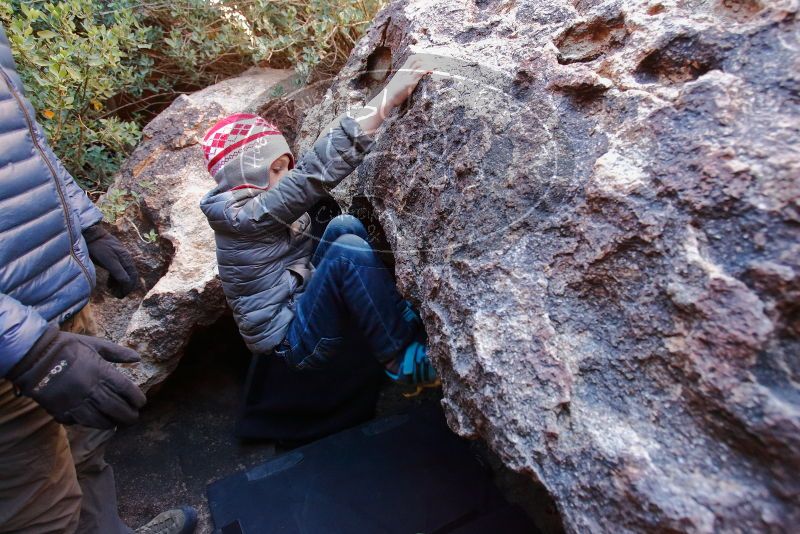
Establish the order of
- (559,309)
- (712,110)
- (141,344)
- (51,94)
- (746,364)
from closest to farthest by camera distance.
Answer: (746,364) < (712,110) < (559,309) < (141,344) < (51,94)

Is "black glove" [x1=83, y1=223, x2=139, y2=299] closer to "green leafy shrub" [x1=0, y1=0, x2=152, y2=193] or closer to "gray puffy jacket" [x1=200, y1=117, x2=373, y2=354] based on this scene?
"gray puffy jacket" [x1=200, y1=117, x2=373, y2=354]

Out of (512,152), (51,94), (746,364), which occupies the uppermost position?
(512,152)

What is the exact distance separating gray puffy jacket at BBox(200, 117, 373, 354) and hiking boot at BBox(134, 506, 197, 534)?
2.30 ft

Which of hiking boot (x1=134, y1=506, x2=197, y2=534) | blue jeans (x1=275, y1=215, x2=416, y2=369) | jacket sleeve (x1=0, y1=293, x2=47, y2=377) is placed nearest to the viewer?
jacket sleeve (x1=0, y1=293, x2=47, y2=377)

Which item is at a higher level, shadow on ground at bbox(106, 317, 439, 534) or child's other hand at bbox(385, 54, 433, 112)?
child's other hand at bbox(385, 54, 433, 112)

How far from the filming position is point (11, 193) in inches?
56.6

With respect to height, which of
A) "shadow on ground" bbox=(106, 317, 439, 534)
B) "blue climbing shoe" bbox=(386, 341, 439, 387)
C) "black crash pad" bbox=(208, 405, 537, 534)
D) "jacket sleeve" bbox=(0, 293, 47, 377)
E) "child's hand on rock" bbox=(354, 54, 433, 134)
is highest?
"child's hand on rock" bbox=(354, 54, 433, 134)

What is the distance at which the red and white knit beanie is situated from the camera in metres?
1.84

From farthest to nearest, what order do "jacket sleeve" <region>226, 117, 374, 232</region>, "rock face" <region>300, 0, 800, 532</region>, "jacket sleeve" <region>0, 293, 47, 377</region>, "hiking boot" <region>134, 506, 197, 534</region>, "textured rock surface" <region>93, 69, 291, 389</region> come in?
"textured rock surface" <region>93, 69, 291, 389</region> → "hiking boot" <region>134, 506, 197, 534</region> → "jacket sleeve" <region>226, 117, 374, 232</region> → "jacket sleeve" <region>0, 293, 47, 377</region> → "rock face" <region>300, 0, 800, 532</region>

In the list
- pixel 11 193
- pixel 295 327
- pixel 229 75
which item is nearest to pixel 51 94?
pixel 229 75

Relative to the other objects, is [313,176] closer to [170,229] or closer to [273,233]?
[273,233]

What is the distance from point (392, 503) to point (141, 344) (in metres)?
1.21

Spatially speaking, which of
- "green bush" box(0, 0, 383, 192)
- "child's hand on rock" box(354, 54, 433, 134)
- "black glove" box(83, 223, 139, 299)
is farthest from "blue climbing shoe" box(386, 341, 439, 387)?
"green bush" box(0, 0, 383, 192)

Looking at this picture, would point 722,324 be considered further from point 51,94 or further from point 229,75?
point 229,75
